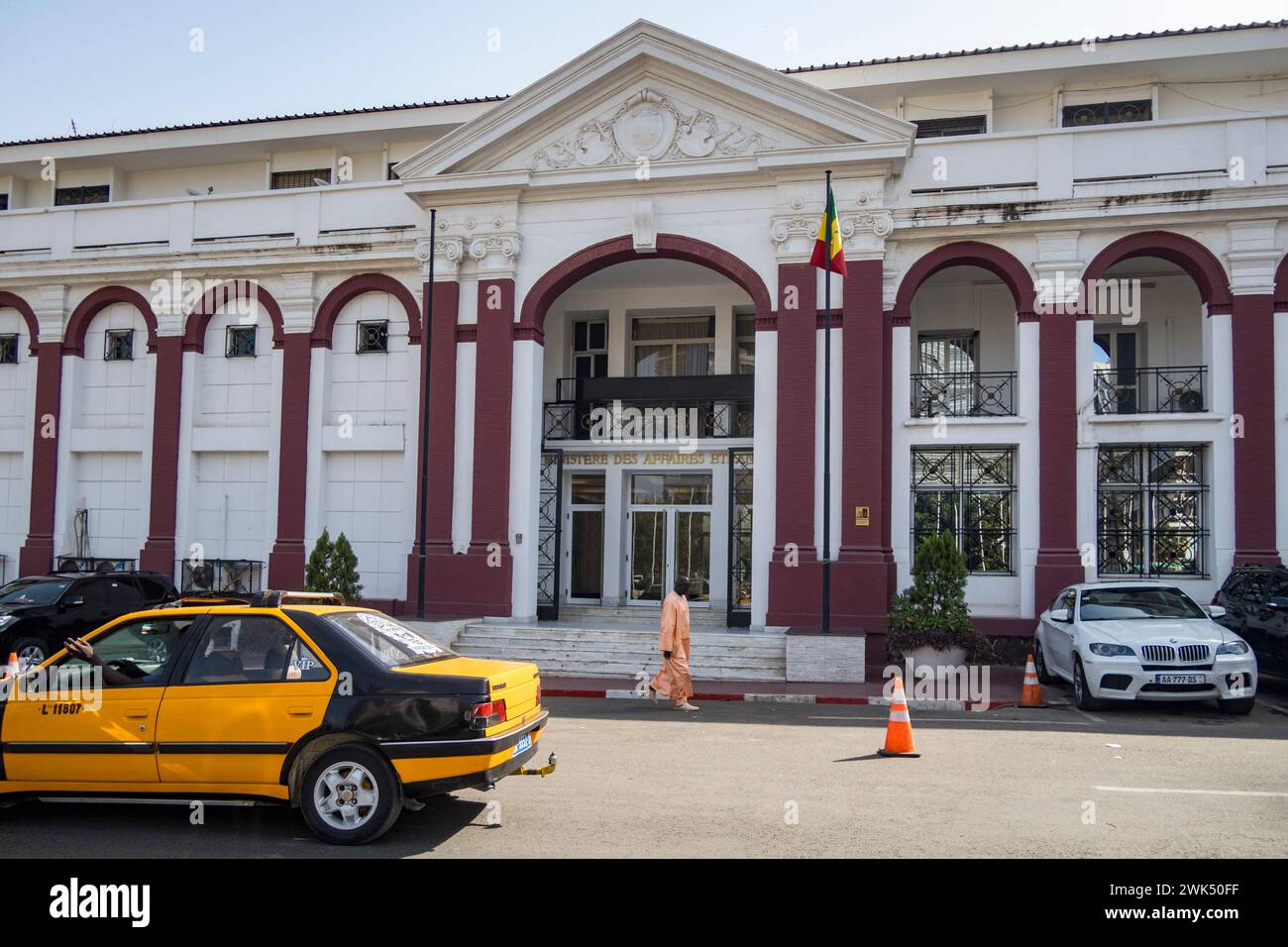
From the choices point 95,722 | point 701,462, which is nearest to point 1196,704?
point 701,462

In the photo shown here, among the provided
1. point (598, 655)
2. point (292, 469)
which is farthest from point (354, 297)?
point (598, 655)

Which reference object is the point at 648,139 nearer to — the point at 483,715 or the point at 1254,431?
the point at 1254,431

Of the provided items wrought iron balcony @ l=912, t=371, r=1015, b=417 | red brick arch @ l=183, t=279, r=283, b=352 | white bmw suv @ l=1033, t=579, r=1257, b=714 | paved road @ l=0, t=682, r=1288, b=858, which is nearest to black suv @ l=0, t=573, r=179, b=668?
red brick arch @ l=183, t=279, r=283, b=352

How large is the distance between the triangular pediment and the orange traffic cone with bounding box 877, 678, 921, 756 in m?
11.3

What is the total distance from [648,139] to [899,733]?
1313 centimetres

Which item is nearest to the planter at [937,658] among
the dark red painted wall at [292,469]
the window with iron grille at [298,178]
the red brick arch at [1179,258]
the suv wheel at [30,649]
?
the red brick arch at [1179,258]

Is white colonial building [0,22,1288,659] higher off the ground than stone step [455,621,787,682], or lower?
higher

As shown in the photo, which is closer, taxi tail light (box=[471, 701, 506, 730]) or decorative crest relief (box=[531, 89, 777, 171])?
taxi tail light (box=[471, 701, 506, 730])

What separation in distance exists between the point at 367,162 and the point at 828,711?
1760 cm

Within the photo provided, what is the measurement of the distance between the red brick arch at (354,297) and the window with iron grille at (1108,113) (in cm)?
1366

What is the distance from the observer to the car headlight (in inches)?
481

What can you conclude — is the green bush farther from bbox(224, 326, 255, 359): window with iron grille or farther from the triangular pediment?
the triangular pediment

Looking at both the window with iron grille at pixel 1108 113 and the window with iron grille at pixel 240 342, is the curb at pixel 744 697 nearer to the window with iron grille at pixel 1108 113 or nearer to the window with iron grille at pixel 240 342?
the window with iron grille at pixel 240 342
